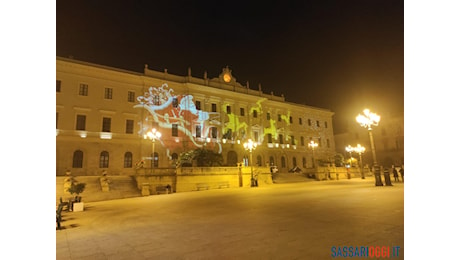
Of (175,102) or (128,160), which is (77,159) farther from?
(175,102)

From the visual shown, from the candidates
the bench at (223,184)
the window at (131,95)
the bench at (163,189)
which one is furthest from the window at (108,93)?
the bench at (223,184)

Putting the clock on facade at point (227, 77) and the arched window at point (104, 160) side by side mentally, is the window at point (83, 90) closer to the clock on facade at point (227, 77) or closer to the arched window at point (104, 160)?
the arched window at point (104, 160)

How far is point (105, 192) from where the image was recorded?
17.0 metres

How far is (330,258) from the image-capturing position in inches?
127

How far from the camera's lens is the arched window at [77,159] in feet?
76.6

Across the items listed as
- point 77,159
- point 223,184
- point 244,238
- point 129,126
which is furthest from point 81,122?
point 244,238

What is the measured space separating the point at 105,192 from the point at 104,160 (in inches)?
361

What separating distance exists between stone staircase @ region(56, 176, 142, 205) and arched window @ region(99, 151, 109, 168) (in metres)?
5.59

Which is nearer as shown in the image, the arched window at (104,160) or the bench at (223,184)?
the bench at (223,184)

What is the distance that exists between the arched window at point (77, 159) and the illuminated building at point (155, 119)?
3.3 inches

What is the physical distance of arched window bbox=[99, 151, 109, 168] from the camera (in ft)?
81.1
